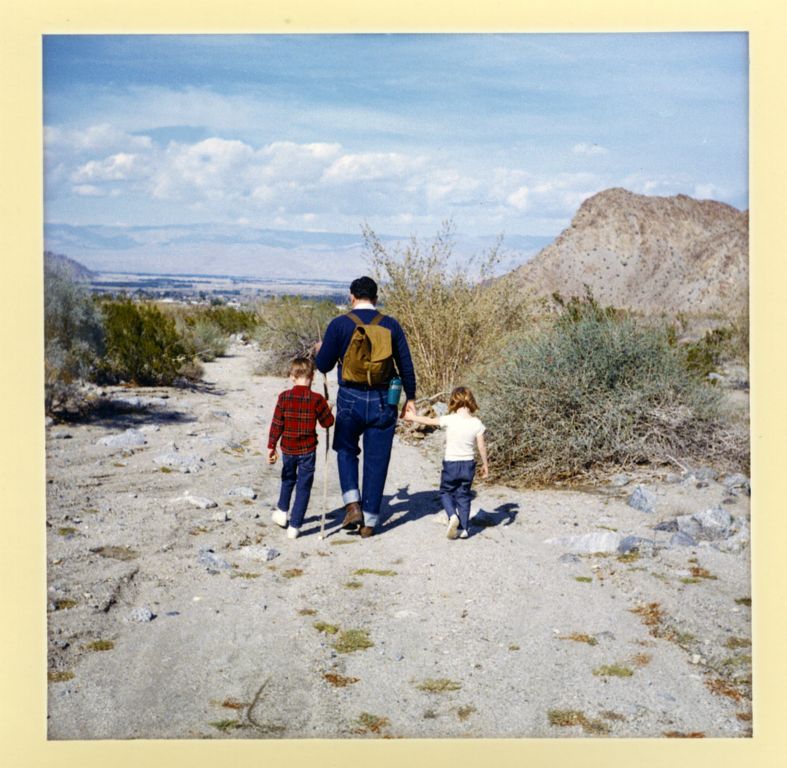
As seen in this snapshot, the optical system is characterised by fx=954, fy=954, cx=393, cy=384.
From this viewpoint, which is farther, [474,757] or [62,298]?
[62,298]

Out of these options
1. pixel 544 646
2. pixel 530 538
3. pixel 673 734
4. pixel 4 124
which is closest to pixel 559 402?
pixel 530 538

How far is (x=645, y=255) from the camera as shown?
23156mm

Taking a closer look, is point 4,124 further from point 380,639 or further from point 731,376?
point 731,376

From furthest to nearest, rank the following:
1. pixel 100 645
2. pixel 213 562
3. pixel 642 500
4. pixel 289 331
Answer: pixel 289 331
pixel 642 500
pixel 213 562
pixel 100 645

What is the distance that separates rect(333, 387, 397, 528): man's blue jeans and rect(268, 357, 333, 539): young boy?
0.14m

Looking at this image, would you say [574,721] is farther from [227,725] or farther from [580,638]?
[227,725]

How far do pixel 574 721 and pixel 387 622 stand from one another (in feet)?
4.03

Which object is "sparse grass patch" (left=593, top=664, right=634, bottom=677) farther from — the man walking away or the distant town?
the distant town

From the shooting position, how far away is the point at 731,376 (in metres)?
11.9

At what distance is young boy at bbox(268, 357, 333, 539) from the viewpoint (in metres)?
6.39

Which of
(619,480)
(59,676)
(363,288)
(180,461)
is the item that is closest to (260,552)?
A: (59,676)

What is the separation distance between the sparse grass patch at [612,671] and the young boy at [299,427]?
251cm

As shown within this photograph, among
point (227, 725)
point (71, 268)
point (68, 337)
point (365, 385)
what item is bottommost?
point (227, 725)
